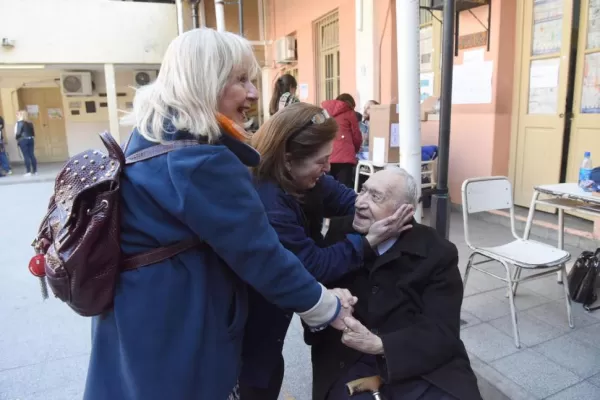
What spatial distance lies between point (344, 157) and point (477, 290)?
217cm

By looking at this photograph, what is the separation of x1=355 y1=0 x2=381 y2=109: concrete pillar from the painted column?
182 inches

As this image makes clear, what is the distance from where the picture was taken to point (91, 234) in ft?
3.32

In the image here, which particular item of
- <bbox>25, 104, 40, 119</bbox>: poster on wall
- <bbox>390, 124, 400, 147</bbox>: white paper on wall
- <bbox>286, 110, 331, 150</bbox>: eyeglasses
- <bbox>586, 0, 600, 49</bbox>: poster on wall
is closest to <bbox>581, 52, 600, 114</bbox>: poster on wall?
<bbox>586, 0, 600, 49</bbox>: poster on wall

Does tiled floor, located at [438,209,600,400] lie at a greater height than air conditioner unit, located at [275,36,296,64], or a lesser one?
lesser

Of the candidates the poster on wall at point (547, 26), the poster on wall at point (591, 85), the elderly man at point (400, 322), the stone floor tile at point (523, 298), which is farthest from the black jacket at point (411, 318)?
the poster on wall at point (547, 26)

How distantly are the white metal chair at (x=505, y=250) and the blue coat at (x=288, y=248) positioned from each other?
162 cm

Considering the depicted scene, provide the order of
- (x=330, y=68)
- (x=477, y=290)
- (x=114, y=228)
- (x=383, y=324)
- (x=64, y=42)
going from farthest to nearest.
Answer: (x=64, y=42) < (x=330, y=68) < (x=477, y=290) < (x=383, y=324) < (x=114, y=228)

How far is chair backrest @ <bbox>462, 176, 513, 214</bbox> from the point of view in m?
3.06

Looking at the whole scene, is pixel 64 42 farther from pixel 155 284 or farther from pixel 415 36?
pixel 155 284

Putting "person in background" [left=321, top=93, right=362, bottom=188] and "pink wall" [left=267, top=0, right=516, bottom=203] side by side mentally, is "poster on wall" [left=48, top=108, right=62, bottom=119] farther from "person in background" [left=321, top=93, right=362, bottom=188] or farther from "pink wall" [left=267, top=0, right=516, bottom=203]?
"person in background" [left=321, top=93, right=362, bottom=188]

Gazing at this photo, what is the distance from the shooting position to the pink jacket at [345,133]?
5031 millimetres

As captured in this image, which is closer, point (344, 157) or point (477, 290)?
point (477, 290)

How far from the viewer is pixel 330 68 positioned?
9.30 meters

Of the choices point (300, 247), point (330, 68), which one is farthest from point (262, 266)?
point (330, 68)
